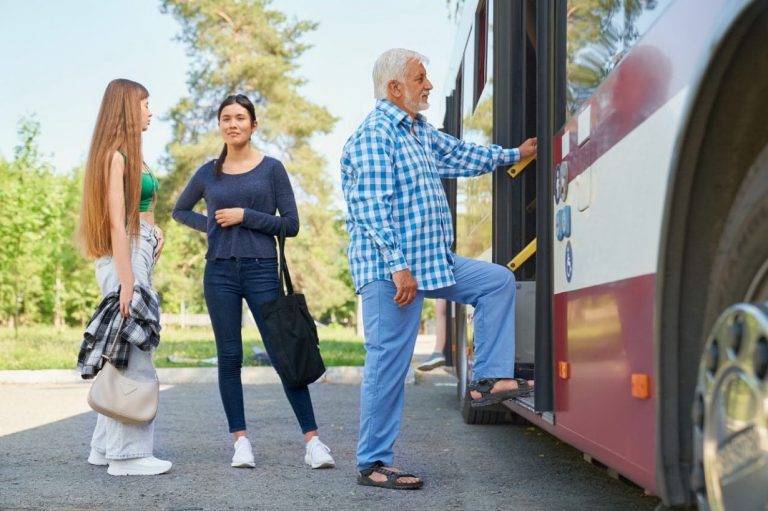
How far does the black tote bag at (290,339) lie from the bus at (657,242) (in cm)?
134

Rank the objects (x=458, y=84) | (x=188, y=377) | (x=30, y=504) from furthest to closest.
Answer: (x=188, y=377)
(x=458, y=84)
(x=30, y=504)

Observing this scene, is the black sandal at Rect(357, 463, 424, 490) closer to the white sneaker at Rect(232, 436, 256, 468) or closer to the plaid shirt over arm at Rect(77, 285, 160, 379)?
the white sneaker at Rect(232, 436, 256, 468)

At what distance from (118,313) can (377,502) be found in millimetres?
1711

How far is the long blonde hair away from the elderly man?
1224 mm

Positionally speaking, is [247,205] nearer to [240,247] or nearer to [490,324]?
[240,247]

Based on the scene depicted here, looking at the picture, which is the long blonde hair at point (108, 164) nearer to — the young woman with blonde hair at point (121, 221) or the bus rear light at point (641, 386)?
the young woman with blonde hair at point (121, 221)

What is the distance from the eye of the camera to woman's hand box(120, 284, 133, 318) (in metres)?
5.48

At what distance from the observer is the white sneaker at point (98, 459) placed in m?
5.86

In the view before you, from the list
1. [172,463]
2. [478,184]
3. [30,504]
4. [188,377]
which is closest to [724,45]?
[30,504]

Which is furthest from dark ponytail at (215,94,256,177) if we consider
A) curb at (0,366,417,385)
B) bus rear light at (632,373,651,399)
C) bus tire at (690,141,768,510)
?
curb at (0,366,417,385)

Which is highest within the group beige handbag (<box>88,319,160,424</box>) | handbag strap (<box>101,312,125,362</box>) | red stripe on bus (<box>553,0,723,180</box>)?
red stripe on bus (<box>553,0,723,180</box>)

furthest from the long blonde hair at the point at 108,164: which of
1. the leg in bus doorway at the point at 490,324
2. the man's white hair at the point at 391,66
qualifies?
the leg in bus doorway at the point at 490,324

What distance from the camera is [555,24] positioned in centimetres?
432

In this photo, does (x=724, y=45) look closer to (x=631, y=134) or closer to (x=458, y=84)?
(x=631, y=134)
